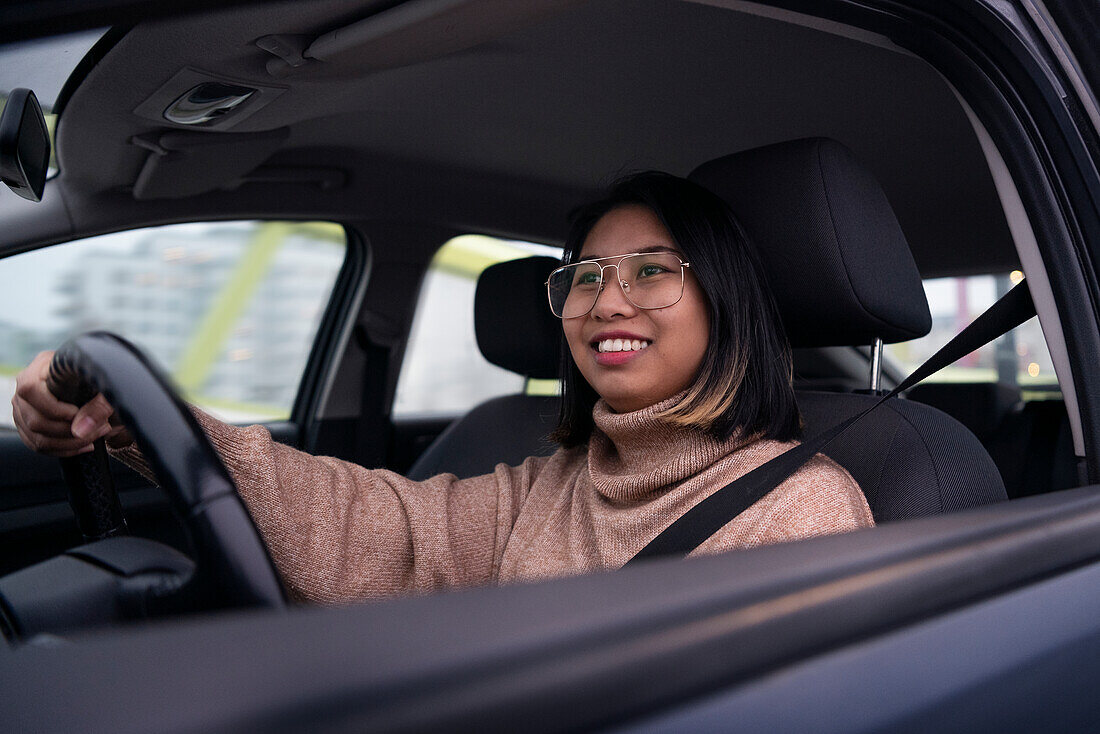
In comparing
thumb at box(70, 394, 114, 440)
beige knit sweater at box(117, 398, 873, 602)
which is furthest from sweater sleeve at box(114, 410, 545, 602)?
thumb at box(70, 394, 114, 440)

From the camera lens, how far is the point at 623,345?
1453 mm

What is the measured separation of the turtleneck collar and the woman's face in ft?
0.11

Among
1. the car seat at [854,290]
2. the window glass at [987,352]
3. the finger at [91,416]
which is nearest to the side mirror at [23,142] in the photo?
the finger at [91,416]

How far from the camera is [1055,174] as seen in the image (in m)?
1.17

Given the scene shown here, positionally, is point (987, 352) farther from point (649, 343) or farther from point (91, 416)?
point (91, 416)

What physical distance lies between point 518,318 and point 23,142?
1349 millimetres

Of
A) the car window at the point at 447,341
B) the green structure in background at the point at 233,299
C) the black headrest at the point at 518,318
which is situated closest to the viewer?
the black headrest at the point at 518,318

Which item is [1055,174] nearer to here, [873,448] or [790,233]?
[790,233]

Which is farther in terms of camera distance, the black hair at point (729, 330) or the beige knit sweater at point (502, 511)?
the black hair at point (729, 330)

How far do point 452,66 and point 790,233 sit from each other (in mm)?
868

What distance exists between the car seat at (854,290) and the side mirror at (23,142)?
1053 millimetres

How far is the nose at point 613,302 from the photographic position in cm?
145

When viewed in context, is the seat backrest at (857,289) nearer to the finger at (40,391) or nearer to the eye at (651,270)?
the eye at (651,270)

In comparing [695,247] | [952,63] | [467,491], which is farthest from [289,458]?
[952,63]
